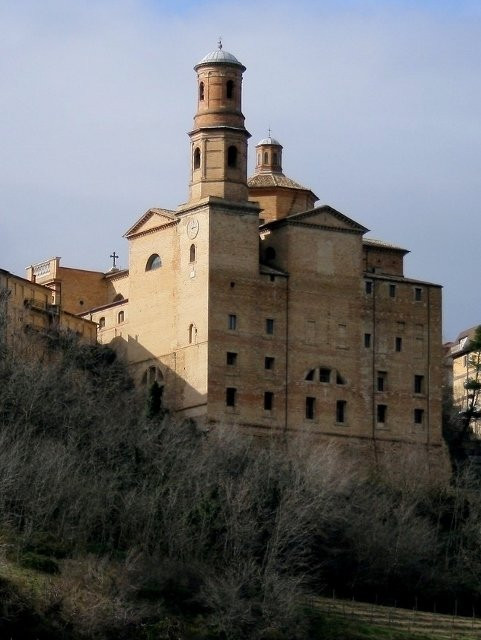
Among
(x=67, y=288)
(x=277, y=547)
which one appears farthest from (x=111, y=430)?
(x=67, y=288)

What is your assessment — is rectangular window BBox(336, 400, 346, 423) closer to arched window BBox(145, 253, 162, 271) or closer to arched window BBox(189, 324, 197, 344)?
arched window BBox(189, 324, 197, 344)

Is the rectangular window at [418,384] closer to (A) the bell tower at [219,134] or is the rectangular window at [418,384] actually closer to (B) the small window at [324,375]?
(B) the small window at [324,375]

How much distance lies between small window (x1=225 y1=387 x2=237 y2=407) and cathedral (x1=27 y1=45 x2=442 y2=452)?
0.14 feet

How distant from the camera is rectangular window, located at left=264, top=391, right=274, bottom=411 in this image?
8750cm

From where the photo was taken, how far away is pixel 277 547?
253 feet

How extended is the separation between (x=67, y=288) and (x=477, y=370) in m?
14.7

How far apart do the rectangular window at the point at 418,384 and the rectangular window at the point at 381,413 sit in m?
1.48

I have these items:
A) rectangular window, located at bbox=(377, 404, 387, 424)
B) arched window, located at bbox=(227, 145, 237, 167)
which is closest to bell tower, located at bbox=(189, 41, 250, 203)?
arched window, located at bbox=(227, 145, 237, 167)

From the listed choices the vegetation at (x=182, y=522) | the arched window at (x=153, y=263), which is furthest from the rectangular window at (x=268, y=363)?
the arched window at (x=153, y=263)

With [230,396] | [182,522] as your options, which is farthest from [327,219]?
[182,522]

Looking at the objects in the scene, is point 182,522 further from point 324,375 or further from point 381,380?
point 381,380

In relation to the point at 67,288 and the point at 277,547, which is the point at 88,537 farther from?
the point at 67,288

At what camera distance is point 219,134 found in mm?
88375

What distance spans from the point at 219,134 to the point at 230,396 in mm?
8341
